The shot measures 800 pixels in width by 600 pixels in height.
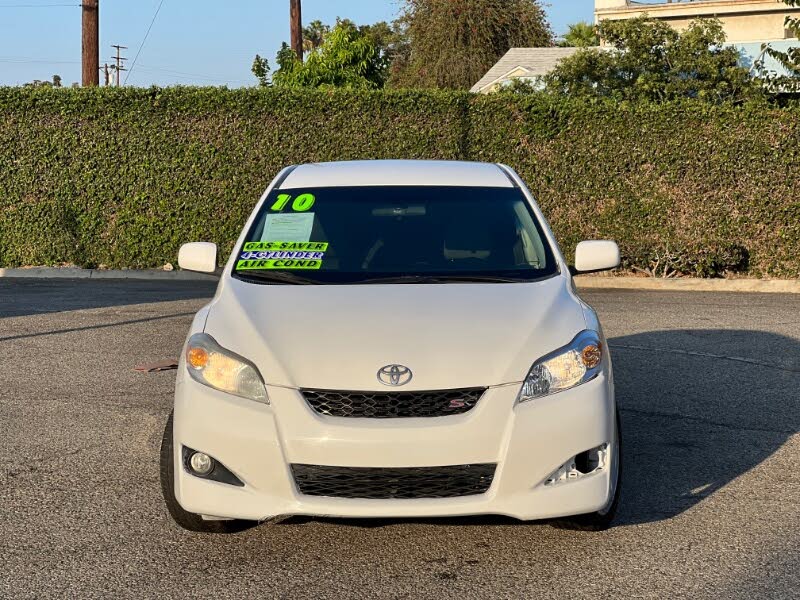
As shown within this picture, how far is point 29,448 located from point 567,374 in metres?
3.54

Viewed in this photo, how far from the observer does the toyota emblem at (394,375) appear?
469 centimetres

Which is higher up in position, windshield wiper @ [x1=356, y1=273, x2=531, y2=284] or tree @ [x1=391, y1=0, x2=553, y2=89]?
tree @ [x1=391, y1=0, x2=553, y2=89]

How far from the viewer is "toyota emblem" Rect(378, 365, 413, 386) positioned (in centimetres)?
469

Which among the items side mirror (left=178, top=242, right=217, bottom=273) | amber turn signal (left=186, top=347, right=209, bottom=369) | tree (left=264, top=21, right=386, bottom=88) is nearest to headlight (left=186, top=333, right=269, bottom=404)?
amber turn signal (left=186, top=347, right=209, bottom=369)

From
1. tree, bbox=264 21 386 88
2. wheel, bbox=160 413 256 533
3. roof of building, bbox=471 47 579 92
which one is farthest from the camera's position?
roof of building, bbox=471 47 579 92

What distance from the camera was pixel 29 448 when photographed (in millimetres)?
6918

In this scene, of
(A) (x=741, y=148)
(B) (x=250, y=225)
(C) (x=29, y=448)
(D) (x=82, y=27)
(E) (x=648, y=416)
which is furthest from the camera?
(D) (x=82, y=27)

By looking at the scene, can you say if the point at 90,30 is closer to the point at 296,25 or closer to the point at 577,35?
the point at 296,25

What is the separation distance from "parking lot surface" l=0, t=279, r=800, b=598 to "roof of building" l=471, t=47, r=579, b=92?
30.4 meters

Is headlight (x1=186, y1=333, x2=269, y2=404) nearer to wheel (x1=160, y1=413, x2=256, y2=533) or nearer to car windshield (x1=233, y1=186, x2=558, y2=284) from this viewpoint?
Answer: wheel (x1=160, y1=413, x2=256, y2=533)

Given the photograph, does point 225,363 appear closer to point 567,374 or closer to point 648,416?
point 567,374

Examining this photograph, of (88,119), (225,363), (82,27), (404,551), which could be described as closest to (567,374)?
(404,551)

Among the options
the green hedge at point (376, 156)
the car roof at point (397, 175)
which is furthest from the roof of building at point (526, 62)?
the car roof at point (397, 175)

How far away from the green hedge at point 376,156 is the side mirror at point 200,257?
40.6ft
